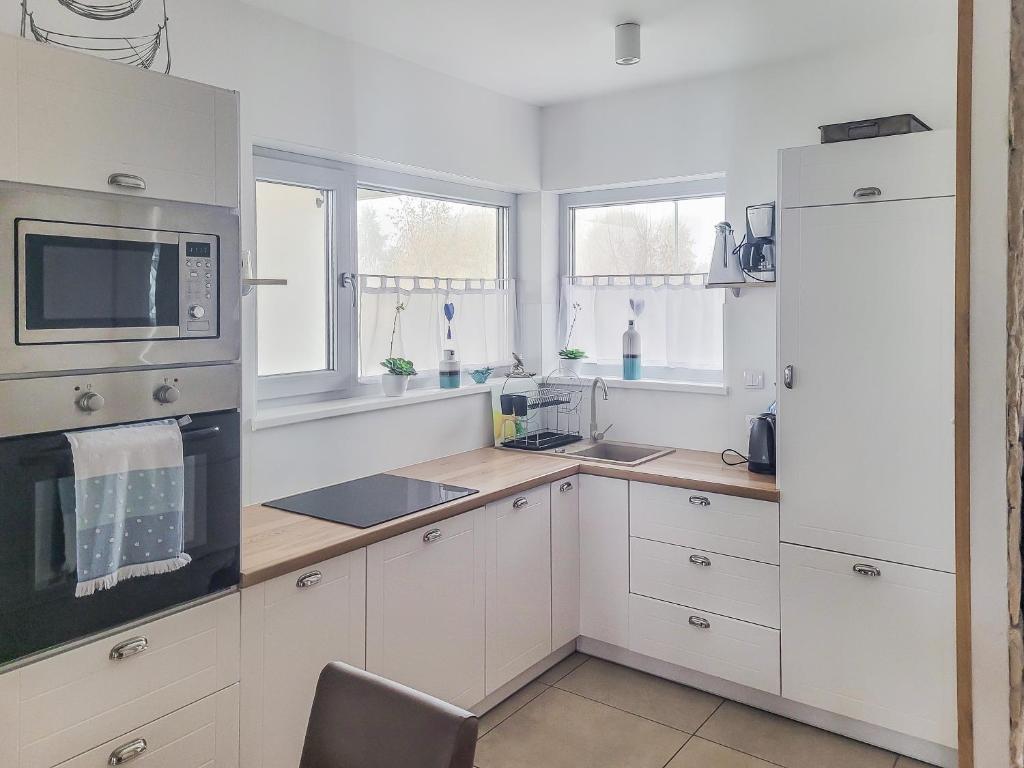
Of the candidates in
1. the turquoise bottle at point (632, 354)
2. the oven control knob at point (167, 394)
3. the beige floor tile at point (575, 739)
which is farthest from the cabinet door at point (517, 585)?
the oven control knob at point (167, 394)

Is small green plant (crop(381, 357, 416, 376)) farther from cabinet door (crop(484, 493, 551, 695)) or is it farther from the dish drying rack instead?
cabinet door (crop(484, 493, 551, 695))

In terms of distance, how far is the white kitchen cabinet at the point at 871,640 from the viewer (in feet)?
8.20

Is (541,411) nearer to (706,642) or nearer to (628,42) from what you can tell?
(706,642)

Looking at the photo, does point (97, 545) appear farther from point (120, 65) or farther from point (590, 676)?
point (590, 676)

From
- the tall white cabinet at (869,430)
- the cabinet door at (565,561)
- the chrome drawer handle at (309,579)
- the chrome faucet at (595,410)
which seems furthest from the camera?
the chrome faucet at (595,410)

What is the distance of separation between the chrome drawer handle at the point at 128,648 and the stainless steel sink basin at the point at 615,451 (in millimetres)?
2071

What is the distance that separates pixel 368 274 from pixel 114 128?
156 centimetres

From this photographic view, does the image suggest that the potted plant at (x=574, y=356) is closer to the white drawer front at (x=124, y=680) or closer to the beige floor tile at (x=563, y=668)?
the beige floor tile at (x=563, y=668)

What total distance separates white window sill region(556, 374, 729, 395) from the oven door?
2.29 metres

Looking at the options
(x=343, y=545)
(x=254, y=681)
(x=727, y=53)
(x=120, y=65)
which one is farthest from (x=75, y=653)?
(x=727, y=53)

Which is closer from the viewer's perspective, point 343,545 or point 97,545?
point 97,545

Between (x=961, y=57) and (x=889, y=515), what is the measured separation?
207cm

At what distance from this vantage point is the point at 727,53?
308 centimetres

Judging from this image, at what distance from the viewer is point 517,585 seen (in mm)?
2922
